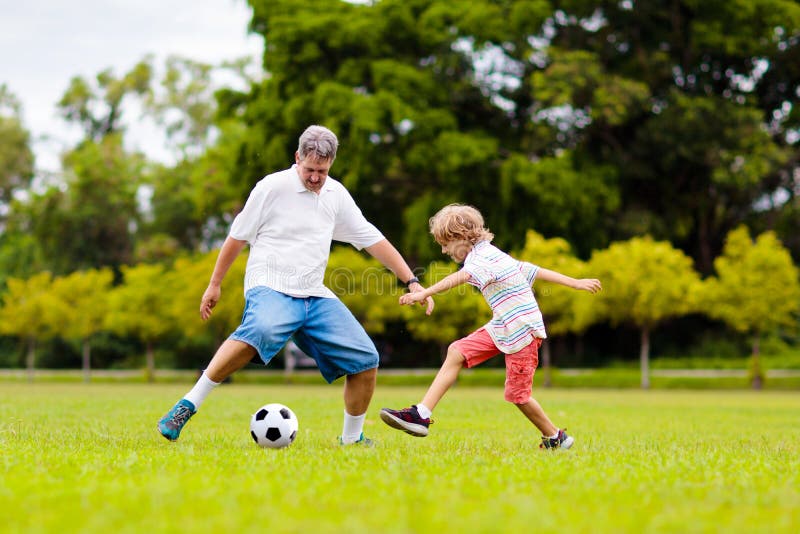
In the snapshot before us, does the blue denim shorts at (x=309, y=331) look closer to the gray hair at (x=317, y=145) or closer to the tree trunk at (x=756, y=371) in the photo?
the gray hair at (x=317, y=145)

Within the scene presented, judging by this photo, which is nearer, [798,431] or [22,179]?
[798,431]

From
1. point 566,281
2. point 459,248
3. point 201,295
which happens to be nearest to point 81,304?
point 201,295

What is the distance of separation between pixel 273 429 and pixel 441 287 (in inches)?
64.2

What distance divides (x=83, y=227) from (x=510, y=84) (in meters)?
29.1

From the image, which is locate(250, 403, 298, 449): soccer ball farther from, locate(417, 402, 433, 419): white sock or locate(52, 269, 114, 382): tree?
locate(52, 269, 114, 382): tree

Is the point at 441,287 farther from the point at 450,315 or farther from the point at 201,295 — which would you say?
the point at 201,295

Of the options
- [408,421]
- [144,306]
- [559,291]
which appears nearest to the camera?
[408,421]

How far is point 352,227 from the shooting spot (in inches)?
275

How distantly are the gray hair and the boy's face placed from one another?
1.19 m

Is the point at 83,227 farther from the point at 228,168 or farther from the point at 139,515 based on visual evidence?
the point at 139,515

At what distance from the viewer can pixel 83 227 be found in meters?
52.4

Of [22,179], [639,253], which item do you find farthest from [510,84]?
[22,179]

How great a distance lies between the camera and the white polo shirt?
21.3ft

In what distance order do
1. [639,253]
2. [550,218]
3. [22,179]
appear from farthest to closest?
[22,179], [550,218], [639,253]
